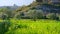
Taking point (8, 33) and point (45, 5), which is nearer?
point (8, 33)

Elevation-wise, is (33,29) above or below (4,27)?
below

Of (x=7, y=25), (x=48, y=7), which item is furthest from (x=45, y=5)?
(x=7, y=25)

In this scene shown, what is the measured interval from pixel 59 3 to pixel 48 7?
26.2ft

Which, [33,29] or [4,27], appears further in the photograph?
[33,29]

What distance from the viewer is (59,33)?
40.9 feet

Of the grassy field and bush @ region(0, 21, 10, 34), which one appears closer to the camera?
bush @ region(0, 21, 10, 34)

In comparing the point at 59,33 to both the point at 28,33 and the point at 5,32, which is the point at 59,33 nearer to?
the point at 28,33

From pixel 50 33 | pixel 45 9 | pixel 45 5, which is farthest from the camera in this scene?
pixel 45 5

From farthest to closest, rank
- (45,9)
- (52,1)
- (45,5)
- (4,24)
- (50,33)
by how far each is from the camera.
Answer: (52,1)
(45,5)
(45,9)
(4,24)
(50,33)

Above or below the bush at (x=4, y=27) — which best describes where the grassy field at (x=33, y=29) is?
below

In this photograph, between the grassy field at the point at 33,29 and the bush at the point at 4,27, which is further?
the grassy field at the point at 33,29

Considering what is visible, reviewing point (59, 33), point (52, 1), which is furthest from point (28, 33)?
point (52, 1)

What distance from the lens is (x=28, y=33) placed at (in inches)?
504

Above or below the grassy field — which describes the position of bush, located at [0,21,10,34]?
above
